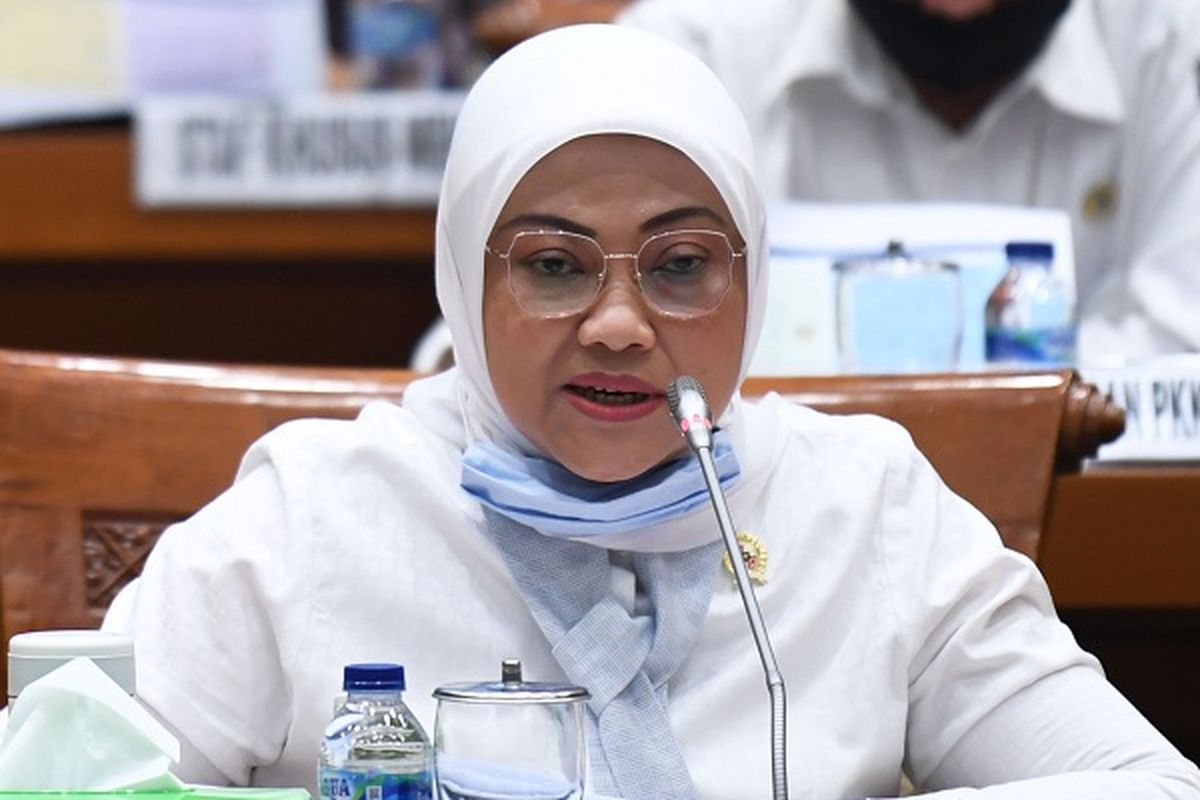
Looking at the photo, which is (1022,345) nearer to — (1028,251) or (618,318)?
(1028,251)

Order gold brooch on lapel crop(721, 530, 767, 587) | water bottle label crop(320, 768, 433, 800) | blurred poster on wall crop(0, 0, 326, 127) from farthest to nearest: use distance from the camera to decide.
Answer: blurred poster on wall crop(0, 0, 326, 127)
gold brooch on lapel crop(721, 530, 767, 587)
water bottle label crop(320, 768, 433, 800)

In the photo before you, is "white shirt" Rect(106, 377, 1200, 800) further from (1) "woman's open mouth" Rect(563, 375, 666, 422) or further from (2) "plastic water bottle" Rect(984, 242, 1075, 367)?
(2) "plastic water bottle" Rect(984, 242, 1075, 367)

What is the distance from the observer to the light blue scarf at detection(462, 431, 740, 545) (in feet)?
6.32

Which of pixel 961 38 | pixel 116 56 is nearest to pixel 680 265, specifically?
pixel 961 38

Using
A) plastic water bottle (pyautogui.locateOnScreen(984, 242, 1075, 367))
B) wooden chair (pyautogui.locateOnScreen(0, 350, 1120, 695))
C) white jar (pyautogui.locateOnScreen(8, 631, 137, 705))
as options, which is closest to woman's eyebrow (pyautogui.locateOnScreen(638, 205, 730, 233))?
wooden chair (pyautogui.locateOnScreen(0, 350, 1120, 695))

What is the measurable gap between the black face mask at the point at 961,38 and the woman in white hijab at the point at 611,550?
151 centimetres

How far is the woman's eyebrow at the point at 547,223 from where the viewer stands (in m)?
A: 1.90

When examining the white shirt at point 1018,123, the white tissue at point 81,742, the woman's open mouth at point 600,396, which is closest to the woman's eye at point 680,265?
the woman's open mouth at point 600,396

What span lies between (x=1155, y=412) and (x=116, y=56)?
7.15 ft

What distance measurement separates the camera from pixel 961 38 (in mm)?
3479

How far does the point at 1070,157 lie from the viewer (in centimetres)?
358

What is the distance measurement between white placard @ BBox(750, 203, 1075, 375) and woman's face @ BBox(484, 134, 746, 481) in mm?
781

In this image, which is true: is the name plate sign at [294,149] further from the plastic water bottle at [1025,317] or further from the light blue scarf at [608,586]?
the light blue scarf at [608,586]

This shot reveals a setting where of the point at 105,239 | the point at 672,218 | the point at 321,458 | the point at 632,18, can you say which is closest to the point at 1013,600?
the point at 672,218
